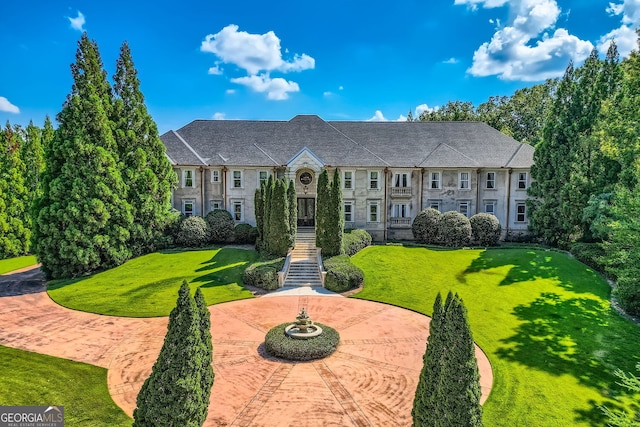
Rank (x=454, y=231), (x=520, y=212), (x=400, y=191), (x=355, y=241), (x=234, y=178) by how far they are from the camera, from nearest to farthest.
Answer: (x=355, y=241) < (x=454, y=231) < (x=234, y=178) < (x=400, y=191) < (x=520, y=212)

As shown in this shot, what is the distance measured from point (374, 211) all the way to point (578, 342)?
20.7 metres

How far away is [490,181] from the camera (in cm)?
3534

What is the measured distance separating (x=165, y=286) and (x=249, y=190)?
13787mm

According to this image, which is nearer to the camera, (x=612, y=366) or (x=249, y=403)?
(x=249, y=403)

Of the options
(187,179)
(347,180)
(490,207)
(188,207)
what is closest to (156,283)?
(188,207)

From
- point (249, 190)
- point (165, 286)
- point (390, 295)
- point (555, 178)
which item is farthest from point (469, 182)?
point (165, 286)

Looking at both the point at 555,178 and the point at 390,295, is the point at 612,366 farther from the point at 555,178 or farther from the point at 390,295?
the point at 555,178

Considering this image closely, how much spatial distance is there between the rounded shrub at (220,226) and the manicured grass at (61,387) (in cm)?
1832

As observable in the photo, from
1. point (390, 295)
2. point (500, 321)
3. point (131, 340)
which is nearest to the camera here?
point (131, 340)

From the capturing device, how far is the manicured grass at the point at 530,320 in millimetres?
11672

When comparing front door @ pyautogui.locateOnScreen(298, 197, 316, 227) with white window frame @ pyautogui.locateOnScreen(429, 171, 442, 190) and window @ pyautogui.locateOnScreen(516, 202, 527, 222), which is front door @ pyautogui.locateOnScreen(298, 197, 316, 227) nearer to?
white window frame @ pyautogui.locateOnScreen(429, 171, 442, 190)

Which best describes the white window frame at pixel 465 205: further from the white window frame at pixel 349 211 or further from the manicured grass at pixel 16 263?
the manicured grass at pixel 16 263

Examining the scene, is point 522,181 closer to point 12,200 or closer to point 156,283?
point 156,283

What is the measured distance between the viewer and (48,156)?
25766mm
